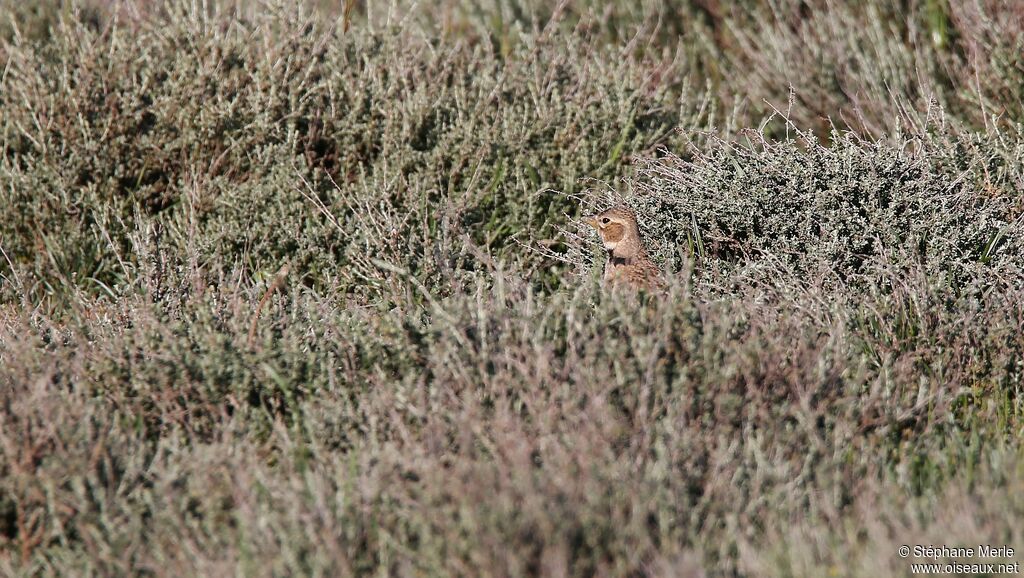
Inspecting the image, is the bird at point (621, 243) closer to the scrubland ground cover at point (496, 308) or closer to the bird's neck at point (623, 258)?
the bird's neck at point (623, 258)

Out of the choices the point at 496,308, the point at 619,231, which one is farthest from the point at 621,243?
the point at 496,308

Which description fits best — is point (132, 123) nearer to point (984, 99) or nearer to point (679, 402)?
point (679, 402)

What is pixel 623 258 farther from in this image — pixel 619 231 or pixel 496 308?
pixel 496 308

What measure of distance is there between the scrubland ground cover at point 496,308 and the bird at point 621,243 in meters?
0.11

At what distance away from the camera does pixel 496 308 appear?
3.73m

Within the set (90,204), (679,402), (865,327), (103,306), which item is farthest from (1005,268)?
(90,204)

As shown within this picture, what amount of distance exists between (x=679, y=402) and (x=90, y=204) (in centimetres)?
346

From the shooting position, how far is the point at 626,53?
6.88 meters

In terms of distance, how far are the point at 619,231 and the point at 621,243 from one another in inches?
2.2

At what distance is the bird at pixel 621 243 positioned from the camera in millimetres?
4582

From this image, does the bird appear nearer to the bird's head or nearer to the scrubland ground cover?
the bird's head

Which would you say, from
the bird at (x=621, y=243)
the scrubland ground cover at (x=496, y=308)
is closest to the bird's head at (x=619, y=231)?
the bird at (x=621, y=243)

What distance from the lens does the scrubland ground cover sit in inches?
119

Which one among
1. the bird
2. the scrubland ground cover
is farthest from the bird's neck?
the scrubland ground cover
